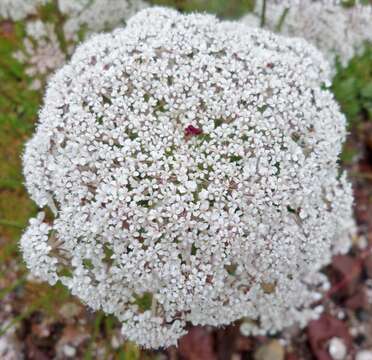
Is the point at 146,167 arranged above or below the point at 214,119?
below

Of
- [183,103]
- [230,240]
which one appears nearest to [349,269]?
[230,240]

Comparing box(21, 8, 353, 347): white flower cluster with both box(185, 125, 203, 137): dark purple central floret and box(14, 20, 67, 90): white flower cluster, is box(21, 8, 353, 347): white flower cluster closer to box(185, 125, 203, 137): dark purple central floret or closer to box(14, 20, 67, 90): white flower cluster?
box(185, 125, 203, 137): dark purple central floret

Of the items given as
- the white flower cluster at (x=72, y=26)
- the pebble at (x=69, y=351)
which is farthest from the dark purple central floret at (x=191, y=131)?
the pebble at (x=69, y=351)

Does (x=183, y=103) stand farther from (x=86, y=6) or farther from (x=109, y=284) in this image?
(x=86, y=6)

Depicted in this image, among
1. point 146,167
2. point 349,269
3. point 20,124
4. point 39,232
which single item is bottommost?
point 39,232

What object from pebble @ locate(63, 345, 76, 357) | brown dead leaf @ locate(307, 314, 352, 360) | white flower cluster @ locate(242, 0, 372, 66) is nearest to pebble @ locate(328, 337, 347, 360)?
brown dead leaf @ locate(307, 314, 352, 360)

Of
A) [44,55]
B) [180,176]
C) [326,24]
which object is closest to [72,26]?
[44,55]

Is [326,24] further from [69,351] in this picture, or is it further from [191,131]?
[69,351]
